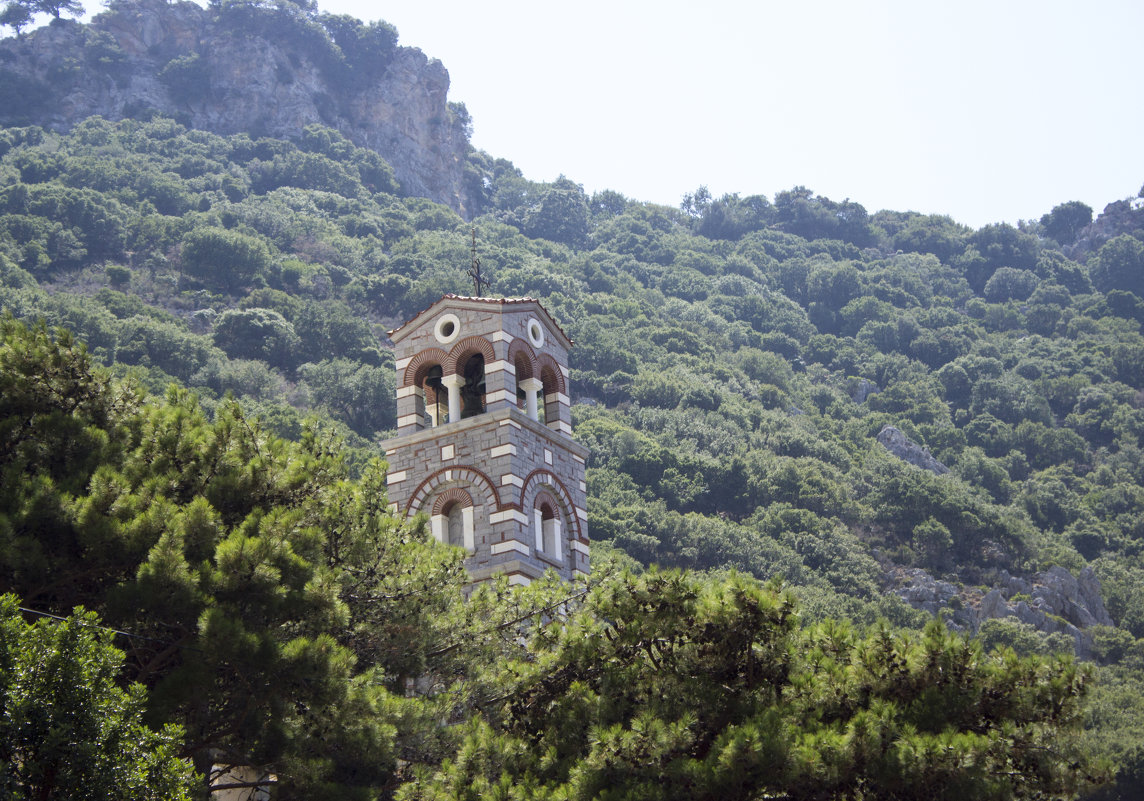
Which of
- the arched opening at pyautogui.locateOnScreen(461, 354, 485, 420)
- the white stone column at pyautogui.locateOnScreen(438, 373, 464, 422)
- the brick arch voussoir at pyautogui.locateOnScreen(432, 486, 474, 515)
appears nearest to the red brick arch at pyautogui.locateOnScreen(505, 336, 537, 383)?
the arched opening at pyautogui.locateOnScreen(461, 354, 485, 420)

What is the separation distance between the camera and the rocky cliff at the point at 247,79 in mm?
100625

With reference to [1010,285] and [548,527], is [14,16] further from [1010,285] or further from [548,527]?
[548,527]

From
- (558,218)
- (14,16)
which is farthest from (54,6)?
(558,218)

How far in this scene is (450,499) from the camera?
2062cm

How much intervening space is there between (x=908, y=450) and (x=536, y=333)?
5002cm

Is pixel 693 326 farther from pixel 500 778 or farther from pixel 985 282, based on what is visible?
pixel 500 778

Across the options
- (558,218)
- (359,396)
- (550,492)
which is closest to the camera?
(550,492)

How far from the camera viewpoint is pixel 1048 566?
56.3 m

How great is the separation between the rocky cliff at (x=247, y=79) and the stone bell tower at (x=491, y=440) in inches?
3306

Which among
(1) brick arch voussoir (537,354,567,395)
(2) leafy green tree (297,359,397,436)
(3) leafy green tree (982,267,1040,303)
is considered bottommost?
(1) brick arch voussoir (537,354,567,395)

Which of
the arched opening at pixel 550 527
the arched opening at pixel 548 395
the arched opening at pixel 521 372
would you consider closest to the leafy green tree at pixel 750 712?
the arched opening at pixel 550 527

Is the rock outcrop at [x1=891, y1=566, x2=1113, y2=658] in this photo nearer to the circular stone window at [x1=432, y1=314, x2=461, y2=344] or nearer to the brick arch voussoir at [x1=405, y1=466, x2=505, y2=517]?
the circular stone window at [x1=432, y1=314, x2=461, y2=344]

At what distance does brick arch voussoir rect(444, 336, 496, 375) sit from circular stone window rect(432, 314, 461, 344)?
0.22 m

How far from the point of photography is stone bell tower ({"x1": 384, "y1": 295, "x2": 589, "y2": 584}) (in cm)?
2025
